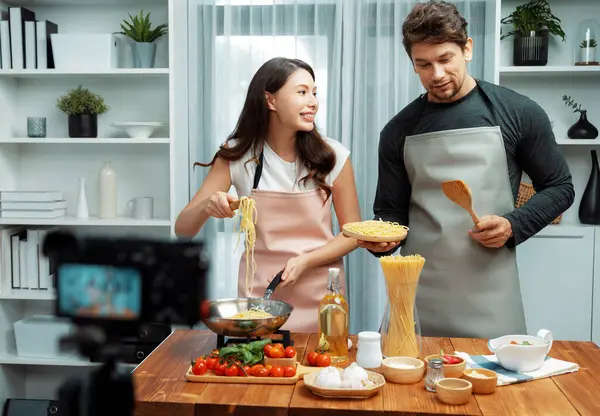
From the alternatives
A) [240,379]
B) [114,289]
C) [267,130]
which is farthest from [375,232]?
[114,289]

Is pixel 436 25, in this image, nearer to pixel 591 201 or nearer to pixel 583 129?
pixel 583 129

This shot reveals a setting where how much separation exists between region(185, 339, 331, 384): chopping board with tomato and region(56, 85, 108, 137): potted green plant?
2.24 metres

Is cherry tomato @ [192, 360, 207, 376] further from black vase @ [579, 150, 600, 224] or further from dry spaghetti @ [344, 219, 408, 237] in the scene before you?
black vase @ [579, 150, 600, 224]

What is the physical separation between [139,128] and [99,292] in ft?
11.3

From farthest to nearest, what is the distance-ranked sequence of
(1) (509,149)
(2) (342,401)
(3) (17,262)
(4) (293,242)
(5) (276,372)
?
(3) (17,262)
(4) (293,242)
(1) (509,149)
(5) (276,372)
(2) (342,401)


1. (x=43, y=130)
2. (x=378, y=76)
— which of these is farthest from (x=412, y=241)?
(x=43, y=130)

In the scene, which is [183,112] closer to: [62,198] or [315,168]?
[62,198]

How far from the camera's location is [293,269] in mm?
2275

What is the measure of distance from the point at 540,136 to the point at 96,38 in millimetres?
2417

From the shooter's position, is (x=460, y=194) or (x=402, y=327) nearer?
(x=402, y=327)

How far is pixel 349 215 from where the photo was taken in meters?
2.51

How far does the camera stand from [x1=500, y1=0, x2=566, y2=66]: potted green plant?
3.54 m

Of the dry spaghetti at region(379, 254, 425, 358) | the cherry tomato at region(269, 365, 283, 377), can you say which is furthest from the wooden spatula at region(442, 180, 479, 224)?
the cherry tomato at region(269, 365, 283, 377)

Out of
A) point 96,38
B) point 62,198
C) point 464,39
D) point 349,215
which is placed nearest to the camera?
point 464,39
